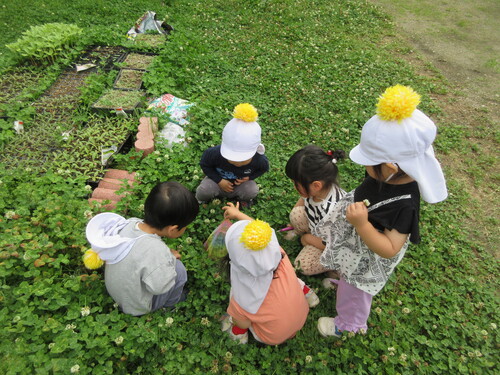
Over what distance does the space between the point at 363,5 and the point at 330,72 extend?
454cm

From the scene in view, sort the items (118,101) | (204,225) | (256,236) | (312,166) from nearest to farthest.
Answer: (256,236) → (312,166) → (204,225) → (118,101)

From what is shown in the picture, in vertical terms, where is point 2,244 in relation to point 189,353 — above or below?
above

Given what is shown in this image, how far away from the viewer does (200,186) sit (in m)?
3.58

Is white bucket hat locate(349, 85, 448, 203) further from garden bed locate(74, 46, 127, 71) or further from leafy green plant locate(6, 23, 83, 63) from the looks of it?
leafy green plant locate(6, 23, 83, 63)

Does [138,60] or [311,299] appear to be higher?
[138,60]

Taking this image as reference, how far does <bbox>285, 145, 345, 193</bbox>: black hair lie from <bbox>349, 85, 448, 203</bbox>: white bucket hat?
26.1 inches

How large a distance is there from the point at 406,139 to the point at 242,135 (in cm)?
153

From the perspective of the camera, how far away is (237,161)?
301cm

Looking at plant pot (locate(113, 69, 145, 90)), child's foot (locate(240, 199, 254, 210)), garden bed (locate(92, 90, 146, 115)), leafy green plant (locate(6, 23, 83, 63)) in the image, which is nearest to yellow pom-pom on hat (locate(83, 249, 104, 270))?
child's foot (locate(240, 199, 254, 210))

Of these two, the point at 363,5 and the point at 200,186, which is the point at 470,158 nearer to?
the point at 200,186

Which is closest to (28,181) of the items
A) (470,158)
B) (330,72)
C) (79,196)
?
(79,196)

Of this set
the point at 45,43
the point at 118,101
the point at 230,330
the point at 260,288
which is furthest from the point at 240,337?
the point at 45,43

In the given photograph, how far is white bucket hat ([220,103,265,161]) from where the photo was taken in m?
2.92

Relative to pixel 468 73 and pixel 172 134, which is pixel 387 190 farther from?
pixel 468 73
